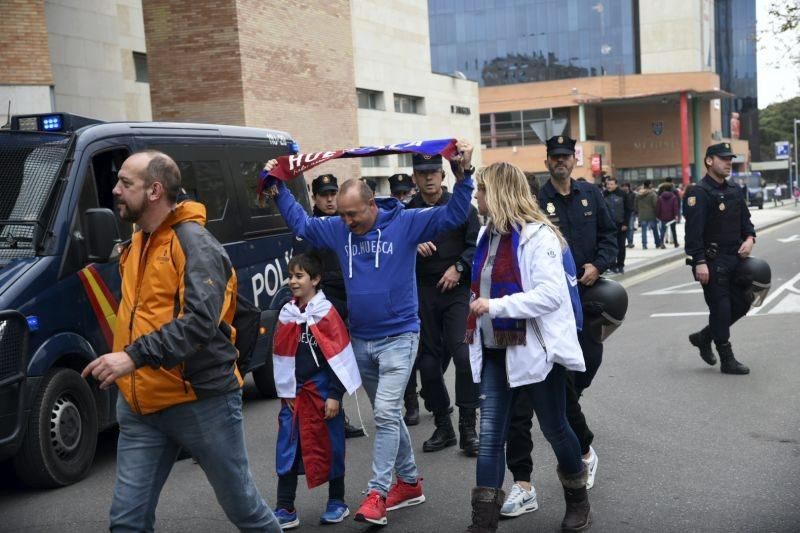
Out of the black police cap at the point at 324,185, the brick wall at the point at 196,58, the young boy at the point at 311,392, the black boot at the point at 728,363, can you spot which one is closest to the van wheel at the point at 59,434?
the young boy at the point at 311,392

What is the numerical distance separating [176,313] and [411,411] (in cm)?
416

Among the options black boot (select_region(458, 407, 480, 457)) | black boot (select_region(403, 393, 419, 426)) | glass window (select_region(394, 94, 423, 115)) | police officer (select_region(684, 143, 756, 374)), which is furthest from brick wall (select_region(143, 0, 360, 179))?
black boot (select_region(458, 407, 480, 457))

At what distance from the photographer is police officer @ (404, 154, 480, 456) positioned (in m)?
6.73

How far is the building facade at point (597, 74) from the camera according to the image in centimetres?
7350

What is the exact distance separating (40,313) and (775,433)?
5002mm

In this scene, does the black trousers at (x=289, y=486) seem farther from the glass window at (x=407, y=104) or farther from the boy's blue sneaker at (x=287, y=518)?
the glass window at (x=407, y=104)

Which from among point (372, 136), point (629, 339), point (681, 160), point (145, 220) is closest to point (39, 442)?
point (145, 220)

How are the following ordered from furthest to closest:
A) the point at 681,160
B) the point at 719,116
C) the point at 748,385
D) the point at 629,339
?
the point at 719,116 → the point at 681,160 → the point at 629,339 → the point at 748,385

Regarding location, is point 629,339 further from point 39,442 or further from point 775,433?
point 39,442

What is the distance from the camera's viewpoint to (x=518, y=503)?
527cm

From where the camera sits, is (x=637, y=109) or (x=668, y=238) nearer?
(x=668, y=238)

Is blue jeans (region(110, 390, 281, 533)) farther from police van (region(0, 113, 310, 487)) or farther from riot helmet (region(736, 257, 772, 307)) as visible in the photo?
riot helmet (region(736, 257, 772, 307))

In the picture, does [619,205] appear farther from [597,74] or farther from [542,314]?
[597,74]

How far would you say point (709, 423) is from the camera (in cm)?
706
